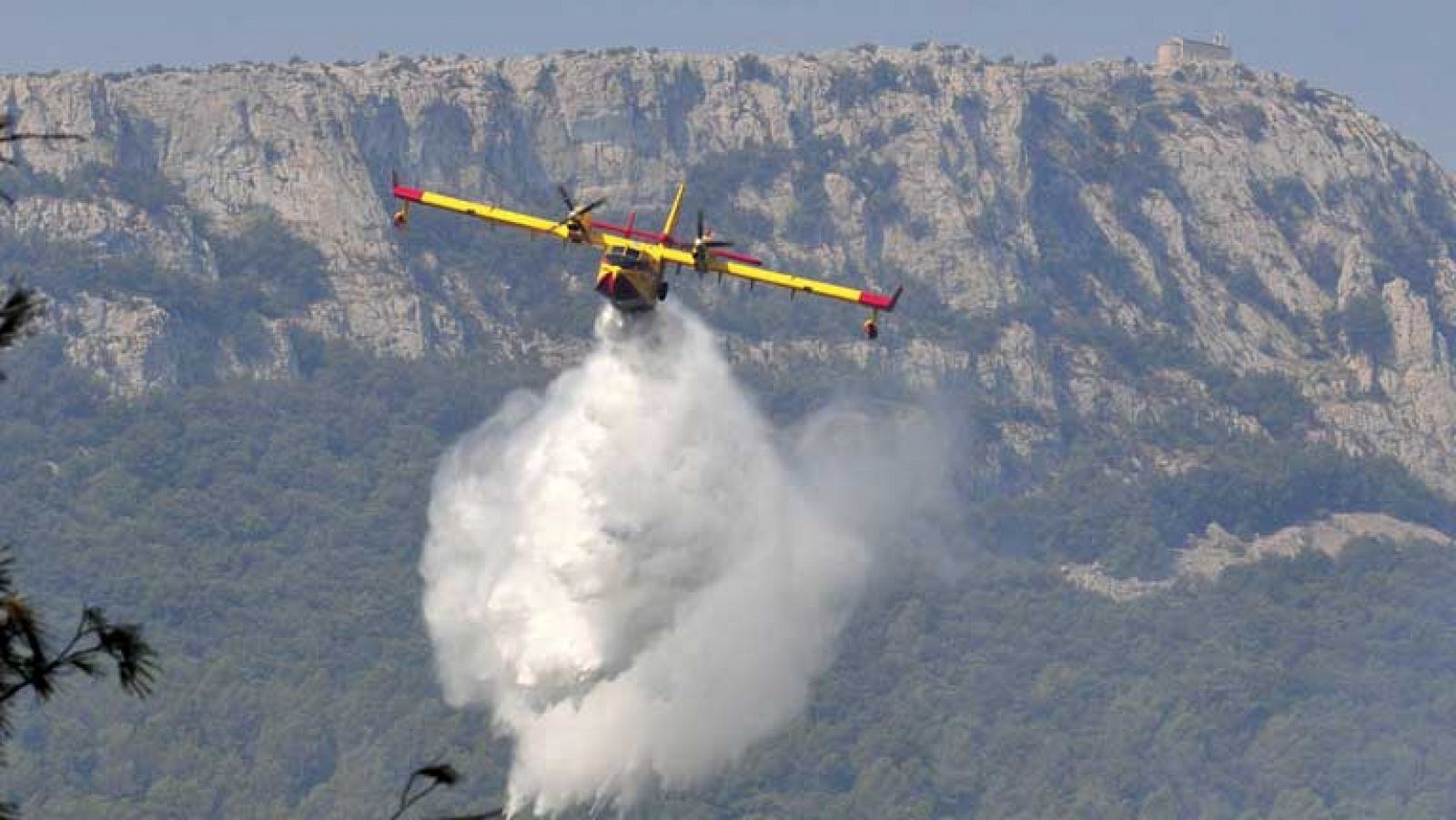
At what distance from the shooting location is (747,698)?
534 ft

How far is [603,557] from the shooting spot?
427ft

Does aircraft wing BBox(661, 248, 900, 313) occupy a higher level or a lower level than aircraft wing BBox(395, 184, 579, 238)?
lower

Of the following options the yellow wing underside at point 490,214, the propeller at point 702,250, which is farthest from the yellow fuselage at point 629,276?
the yellow wing underside at point 490,214

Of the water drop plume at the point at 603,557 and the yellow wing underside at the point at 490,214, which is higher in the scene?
the yellow wing underside at the point at 490,214

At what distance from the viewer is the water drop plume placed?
427 ft

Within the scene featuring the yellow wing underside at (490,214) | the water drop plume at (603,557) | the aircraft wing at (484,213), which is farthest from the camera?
the water drop plume at (603,557)

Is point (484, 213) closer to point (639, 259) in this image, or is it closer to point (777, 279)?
point (777, 279)

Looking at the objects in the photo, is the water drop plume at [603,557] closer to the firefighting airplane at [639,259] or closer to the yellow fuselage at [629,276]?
the firefighting airplane at [639,259]

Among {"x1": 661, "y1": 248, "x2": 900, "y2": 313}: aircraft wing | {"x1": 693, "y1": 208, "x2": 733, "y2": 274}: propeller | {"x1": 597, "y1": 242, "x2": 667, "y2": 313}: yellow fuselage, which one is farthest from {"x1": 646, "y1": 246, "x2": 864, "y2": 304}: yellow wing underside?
{"x1": 597, "y1": 242, "x2": 667, "y2": 313}: yellow fuselage

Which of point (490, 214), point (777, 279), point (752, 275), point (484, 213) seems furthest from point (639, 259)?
point (777, 279)

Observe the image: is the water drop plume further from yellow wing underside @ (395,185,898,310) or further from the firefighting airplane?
the firefighting airplane

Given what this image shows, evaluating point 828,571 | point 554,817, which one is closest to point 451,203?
point 554,817

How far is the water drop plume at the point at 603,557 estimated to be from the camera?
427 ft

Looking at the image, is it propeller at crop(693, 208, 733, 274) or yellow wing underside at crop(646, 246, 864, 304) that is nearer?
propeller at crop(693, 208, 733, 274)
